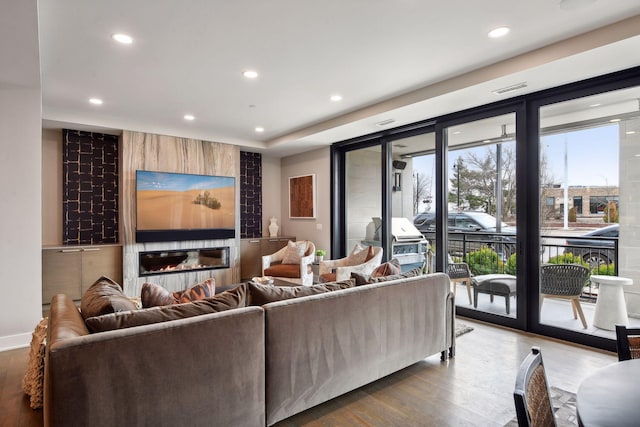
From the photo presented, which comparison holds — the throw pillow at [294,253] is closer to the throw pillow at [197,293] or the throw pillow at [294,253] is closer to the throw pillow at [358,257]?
the throw pillow at [358,257]

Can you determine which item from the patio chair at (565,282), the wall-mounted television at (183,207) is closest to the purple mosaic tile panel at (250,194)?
the wall-mounted television at (183,207)

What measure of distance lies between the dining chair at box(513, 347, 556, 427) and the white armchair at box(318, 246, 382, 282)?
3532 mm

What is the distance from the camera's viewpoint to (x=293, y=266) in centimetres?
578

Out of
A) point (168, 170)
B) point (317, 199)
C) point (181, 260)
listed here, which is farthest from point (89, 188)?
point (317, 199)

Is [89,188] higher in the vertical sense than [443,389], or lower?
higher

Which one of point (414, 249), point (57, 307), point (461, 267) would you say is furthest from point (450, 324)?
point (57, 307)

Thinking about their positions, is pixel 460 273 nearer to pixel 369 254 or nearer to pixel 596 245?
pixel 369 254

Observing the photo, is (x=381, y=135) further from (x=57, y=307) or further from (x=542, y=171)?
(x=57, y=307)

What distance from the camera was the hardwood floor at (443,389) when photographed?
89.0 inches

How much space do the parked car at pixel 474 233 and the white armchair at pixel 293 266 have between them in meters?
1.97

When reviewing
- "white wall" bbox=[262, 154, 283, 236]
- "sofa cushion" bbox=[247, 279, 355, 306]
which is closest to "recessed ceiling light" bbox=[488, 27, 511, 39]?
"sofa cushion" bbox=[247, 279, 355, 306]

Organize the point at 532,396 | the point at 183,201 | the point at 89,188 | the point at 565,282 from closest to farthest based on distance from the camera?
the point at 532,396 < the point at 565,282 < the point at 89,188 < the point at 183,201

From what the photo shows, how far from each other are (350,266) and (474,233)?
1663 mm

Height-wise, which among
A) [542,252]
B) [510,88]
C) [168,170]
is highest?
[510,88]
